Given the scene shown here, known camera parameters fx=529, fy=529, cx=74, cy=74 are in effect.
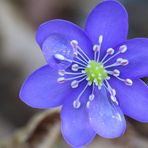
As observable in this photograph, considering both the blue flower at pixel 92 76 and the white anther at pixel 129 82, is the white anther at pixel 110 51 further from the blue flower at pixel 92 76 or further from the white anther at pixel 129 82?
the white anther at pixel 129 82

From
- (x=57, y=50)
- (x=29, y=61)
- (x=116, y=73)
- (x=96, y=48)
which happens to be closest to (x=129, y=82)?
(x=116, y=73)

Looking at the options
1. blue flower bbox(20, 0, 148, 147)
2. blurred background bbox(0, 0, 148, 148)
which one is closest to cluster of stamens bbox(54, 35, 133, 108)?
blue flower bbox(20, 0, 148, 147)

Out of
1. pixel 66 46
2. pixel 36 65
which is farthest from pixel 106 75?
pixel 36 65

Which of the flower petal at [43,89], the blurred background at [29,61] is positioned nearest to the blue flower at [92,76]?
the flower petal at [43,89]

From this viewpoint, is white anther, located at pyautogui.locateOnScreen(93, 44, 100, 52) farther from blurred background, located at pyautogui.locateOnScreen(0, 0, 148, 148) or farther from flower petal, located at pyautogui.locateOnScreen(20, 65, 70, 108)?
blurred background, located at pyautogui.locateOnScreen(0, 0, 148, 148)

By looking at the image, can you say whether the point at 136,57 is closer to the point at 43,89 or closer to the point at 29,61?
the point at 43,89
